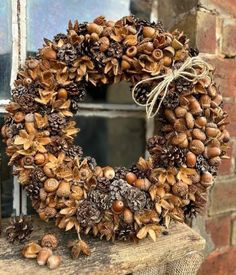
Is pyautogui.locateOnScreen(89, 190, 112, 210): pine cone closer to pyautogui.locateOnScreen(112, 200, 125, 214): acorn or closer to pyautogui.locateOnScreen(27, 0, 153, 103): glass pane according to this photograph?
pyautogui.locateOnScreen(112, 200, 125, 214): acorn

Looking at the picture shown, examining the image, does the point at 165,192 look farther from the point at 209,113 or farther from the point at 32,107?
the point at 32,107

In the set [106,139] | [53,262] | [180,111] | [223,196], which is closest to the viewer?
[53,262]

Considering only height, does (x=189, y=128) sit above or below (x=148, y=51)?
below

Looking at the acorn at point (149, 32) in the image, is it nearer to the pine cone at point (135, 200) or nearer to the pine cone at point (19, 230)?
the pine cone at point (135, 200)

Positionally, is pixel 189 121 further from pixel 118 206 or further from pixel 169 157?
pixel 118 206

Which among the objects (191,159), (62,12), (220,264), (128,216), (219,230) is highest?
(62,12)

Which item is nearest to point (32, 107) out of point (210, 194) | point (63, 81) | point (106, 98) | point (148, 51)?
point (63, 81)

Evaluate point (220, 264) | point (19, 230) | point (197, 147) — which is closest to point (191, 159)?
point (197, 147)
